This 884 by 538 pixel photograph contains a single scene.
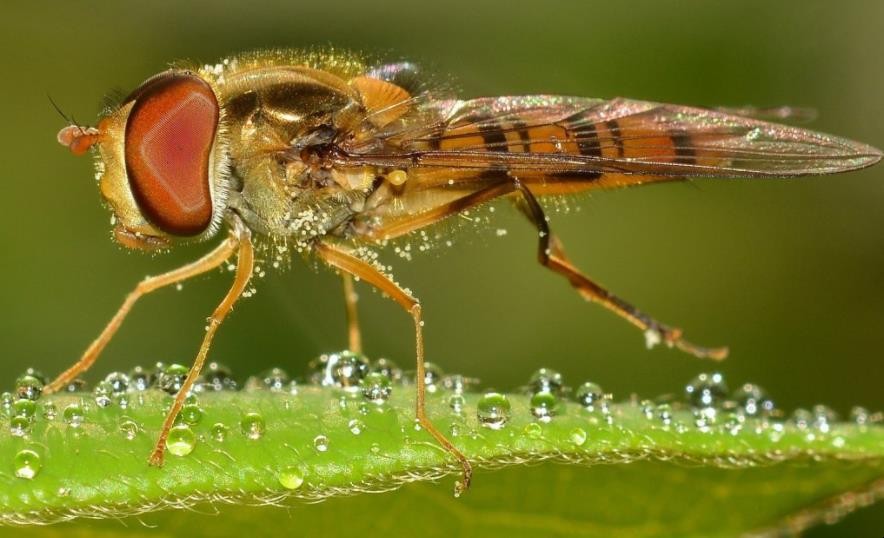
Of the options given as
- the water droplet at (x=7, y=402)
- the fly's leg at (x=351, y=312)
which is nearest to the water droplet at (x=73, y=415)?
the water droplet at (x=7, y=402)

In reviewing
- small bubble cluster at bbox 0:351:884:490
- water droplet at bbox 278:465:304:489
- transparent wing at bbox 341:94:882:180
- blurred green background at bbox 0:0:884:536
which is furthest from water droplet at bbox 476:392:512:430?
blurred green background at bbox 0:0:884:536

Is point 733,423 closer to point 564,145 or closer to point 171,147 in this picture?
point 564,145

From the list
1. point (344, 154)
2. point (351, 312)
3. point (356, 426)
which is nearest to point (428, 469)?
point (356, 426)

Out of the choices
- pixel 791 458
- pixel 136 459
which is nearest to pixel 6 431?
pixel 136 459

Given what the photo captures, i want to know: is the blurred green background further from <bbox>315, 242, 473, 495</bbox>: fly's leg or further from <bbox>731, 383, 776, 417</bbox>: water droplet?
<bbox>731, 383, 776, 417</bbox>: water droplet

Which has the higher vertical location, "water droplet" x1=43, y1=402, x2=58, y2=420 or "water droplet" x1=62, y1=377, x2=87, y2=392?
"water droplet" x1=62, y1=377, x2=87, y2=392

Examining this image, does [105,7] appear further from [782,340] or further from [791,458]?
[791,458]
